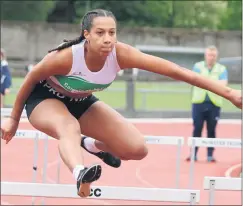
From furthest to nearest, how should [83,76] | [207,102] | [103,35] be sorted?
[207,102], [83,76], [103,35]

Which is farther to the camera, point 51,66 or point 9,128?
point 9,128

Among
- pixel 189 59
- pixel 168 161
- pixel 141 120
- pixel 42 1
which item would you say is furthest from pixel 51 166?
pixel 42 1

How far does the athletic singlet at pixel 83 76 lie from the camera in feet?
18.9

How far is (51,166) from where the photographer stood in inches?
531

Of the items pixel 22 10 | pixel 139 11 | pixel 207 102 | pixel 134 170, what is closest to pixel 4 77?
pixel 134 170

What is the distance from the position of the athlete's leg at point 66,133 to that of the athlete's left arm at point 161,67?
0.60 m

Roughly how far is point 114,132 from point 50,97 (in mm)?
582

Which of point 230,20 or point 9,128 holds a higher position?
point 230,20

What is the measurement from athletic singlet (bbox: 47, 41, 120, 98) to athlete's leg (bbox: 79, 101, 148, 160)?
0.32 m

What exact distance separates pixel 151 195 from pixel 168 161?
8.27 metres

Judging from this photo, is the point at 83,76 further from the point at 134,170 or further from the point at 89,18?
the point at 134,170

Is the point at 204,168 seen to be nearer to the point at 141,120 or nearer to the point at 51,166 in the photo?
the point at 51,166

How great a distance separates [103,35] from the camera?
5535 millimetres

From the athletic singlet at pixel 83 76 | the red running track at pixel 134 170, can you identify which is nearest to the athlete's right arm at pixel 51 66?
the athletic singlet at pixel 83 76
